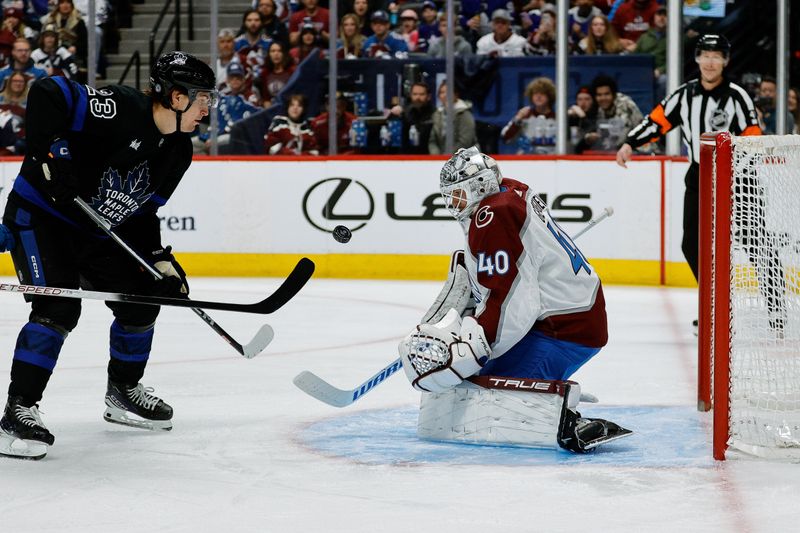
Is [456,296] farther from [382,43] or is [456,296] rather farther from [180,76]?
[382,43]

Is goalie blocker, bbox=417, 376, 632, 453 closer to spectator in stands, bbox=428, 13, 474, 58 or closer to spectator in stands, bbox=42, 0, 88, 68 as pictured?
spectator in stands, bbox=428, 13, 474, 58

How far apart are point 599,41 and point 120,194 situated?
16.4ft

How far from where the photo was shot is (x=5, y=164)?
7887 mm

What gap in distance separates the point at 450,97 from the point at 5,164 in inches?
106

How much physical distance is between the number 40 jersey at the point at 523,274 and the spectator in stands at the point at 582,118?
14.8 ft

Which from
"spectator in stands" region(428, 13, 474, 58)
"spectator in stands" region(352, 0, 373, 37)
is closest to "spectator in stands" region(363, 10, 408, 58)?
"spectator in stands" region(352, 0, 373, 37)

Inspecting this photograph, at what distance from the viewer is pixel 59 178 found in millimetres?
2996

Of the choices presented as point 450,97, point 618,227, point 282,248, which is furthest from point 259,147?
point 618,227

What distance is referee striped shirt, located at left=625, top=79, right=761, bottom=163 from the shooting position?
5383mm

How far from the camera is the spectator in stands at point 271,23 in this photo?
8336 mm

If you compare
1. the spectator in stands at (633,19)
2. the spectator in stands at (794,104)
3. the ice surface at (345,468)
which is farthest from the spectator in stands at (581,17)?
the ice surface at (345,468)

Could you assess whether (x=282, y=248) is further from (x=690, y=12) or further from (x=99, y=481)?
(x=99, y=481)

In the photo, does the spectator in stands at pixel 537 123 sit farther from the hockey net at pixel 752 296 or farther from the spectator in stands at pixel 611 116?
the hockey net at pixel 752 296

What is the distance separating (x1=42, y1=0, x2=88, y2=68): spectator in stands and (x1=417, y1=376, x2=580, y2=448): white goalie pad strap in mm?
5582
